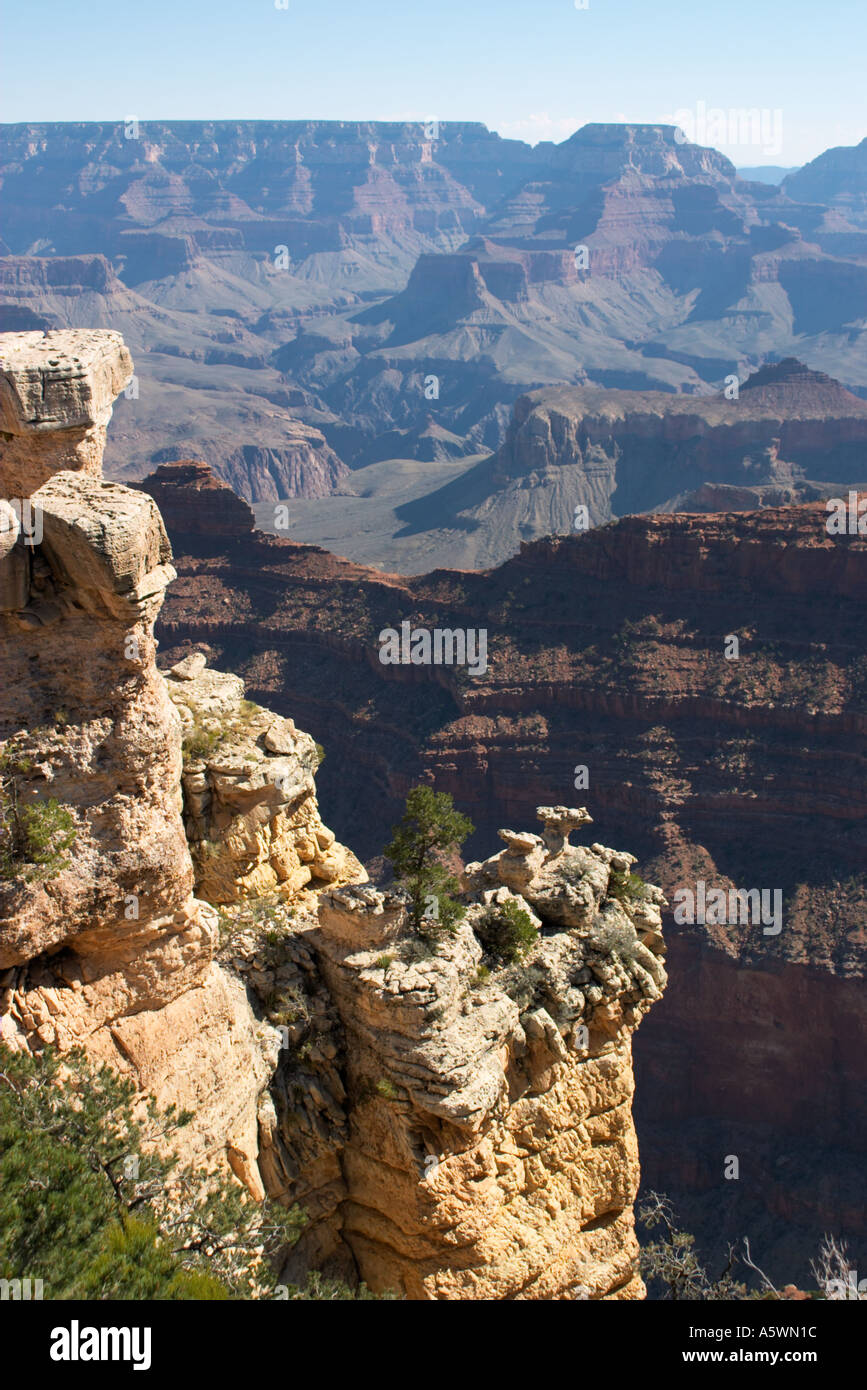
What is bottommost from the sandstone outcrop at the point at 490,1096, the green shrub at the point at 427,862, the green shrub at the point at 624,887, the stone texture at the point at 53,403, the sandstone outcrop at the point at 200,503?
the sandstone outcrop at the point at 490,1096

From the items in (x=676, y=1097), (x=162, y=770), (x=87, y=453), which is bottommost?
(x=676, y=1097)

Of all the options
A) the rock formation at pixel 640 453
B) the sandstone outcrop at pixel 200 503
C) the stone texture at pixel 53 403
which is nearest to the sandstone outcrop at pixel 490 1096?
the stone texture at pixel 53 403

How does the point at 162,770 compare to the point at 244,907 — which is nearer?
the point at 162,770

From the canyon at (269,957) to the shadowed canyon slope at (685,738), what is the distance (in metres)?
26.9

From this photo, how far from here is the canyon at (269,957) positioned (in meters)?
15.3

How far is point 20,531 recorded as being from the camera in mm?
14500

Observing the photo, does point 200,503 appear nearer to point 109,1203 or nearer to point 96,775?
point 96,775

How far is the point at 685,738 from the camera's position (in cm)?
5944

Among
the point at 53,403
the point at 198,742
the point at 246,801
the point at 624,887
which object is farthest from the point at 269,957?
the point at 53,403

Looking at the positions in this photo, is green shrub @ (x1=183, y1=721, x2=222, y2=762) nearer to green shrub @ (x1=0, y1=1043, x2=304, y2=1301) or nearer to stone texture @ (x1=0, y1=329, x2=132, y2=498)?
stone texture @ (x1=0, y1=329, x2=132, y2=498)

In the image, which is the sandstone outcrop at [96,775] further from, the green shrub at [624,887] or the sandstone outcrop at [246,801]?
the green shrub at [624,887]

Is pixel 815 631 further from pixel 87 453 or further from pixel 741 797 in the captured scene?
pixel 87 453
